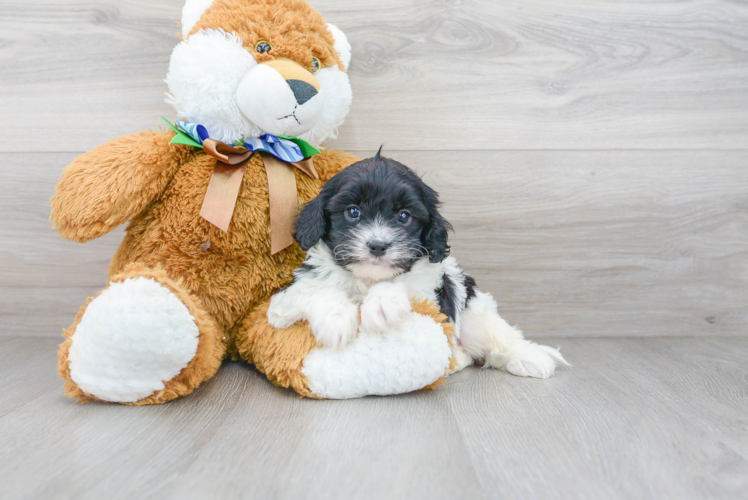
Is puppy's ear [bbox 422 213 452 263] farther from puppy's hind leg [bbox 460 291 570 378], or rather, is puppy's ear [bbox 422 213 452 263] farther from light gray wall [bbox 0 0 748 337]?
light gray wall [bbox 0 0 748 337]

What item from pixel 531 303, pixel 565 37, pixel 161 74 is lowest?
pixel 531 303

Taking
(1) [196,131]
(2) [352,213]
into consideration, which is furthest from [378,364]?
(1) [196,131]

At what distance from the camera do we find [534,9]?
167 centimetres

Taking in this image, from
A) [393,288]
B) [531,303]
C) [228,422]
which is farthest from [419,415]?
[531,303]

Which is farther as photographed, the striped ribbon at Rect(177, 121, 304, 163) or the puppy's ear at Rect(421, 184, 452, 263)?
the striped ribbon at Rect(177, 121, 304, 163)

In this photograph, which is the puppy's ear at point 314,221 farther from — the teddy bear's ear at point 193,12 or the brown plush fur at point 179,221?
the teddy bear's ear at point 193,12

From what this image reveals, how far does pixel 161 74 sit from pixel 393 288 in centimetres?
109

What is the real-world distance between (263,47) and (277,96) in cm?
15

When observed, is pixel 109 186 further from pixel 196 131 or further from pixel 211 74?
pixel 211 74

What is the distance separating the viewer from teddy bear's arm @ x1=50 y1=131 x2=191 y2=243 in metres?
1.17

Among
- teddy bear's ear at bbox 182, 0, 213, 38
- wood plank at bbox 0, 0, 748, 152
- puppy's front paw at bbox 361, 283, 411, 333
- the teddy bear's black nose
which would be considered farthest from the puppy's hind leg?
teddy bear's ear at bbox 182, 0, 213, 38

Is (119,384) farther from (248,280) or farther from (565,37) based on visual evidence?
(565,37)

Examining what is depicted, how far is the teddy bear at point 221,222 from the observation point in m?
1.06

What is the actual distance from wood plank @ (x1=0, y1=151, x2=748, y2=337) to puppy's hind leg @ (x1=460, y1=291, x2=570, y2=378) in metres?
0.34
